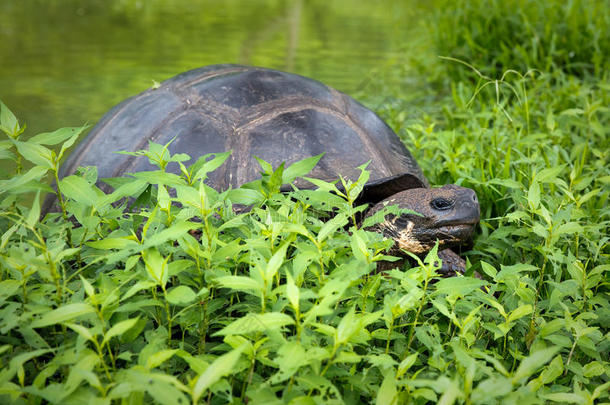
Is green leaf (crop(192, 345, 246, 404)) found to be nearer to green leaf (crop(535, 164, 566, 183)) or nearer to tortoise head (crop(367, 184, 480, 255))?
tortoise head (crop(367, 184, 480, 255))

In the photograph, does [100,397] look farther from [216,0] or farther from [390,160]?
[216,0]

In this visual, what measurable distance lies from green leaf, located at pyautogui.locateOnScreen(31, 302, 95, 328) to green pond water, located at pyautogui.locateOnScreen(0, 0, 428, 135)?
3308 mm

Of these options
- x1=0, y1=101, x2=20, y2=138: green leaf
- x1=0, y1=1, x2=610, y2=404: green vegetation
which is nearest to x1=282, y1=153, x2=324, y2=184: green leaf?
x1=0, y1=1, x2=610, y2=404: green vegetation

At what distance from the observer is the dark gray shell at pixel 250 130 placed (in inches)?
86.0

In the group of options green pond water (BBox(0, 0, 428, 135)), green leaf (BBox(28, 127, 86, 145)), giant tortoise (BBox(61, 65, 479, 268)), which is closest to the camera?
green leaf (BBox(28, 127, 86, 145))

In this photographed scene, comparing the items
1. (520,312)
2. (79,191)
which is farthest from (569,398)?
(79,191)

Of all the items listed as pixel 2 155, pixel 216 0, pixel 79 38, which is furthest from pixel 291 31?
pixel 2 155

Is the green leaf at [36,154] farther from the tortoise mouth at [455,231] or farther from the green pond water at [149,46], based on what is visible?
the green pond water at [149,46]

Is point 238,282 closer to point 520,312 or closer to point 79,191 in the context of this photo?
point 79,191

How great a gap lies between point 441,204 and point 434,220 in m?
0.06

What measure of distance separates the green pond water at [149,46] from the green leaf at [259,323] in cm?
345

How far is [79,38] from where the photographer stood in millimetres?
7281

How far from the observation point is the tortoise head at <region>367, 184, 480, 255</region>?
203cm

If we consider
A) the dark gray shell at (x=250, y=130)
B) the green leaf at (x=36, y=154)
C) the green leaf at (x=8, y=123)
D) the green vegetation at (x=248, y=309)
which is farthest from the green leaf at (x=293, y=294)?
the dark gray shell at (x=250, y=130)
